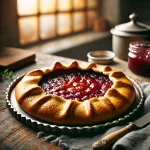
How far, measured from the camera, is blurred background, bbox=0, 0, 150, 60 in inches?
97.5

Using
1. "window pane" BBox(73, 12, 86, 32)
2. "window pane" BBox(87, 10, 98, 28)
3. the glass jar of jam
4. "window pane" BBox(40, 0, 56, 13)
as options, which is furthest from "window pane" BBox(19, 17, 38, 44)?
the glass jar of jam

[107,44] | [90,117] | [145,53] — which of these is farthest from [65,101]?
[107,44]

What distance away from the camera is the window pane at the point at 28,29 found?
2.65 meters

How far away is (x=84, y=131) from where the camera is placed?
2.98ft

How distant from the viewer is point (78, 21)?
3295mm

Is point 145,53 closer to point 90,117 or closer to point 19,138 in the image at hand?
point 90,117

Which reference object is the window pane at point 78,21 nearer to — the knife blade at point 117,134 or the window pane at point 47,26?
the window pane at point 47,26

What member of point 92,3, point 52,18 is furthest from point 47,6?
point 92,3

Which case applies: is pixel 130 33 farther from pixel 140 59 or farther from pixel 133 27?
pixel 140 59

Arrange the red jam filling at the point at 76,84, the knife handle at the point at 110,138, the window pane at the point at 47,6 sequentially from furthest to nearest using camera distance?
the window pane at the point at 47,6 < the red jam filling at the point at 76,84 < the knife handle at the point at 110,138

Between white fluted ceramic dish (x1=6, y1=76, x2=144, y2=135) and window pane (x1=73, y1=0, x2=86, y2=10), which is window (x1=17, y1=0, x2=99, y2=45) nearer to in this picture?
window pane (x1=73, y1=0, x2=86, y2=10)

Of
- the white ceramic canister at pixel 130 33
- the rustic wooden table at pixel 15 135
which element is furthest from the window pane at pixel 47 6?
the rustic wooden table at pixel 15 135

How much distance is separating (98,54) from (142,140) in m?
1.02

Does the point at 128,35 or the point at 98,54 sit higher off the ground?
the point at 128,35
